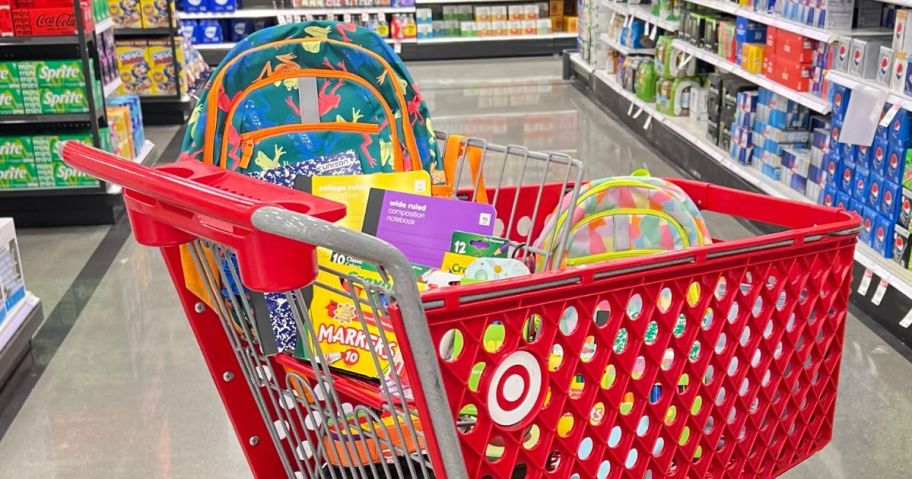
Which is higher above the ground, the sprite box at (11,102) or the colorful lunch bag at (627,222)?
the colorful lunch bag at (627,222)

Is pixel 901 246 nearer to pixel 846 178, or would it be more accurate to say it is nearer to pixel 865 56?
pixel 846 178

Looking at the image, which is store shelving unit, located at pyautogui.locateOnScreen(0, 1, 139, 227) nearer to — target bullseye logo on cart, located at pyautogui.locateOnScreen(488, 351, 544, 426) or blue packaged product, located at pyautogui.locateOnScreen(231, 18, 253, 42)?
target bullseye logo on cart, located at pyautogui.locateOnScreen(488, 351, 544, 426)

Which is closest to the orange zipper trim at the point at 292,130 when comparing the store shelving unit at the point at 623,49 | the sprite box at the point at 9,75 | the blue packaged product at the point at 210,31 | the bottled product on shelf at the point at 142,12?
the sprite box at the point at 9,75

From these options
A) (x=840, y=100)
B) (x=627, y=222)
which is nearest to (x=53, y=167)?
(x=840, y=100)

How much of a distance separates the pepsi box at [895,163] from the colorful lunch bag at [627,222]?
2057 mm

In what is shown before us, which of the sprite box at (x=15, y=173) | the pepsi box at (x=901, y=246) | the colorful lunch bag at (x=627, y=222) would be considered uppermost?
the colorful lunch bag at (x=627, y=222)

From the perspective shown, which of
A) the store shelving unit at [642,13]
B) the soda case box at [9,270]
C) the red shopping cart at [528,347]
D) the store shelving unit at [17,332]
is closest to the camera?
the red shopping cart at [528,347]

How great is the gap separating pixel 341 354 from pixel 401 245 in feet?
0.87

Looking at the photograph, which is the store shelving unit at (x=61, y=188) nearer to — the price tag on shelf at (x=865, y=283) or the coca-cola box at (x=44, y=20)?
the coca-cola box at (x=44, y=20)

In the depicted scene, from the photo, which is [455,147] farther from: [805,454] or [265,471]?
[805,454]

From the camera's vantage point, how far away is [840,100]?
13.5ft

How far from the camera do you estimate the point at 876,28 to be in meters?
4.43

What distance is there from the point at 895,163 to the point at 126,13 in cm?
620

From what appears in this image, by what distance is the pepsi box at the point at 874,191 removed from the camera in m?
3.80
